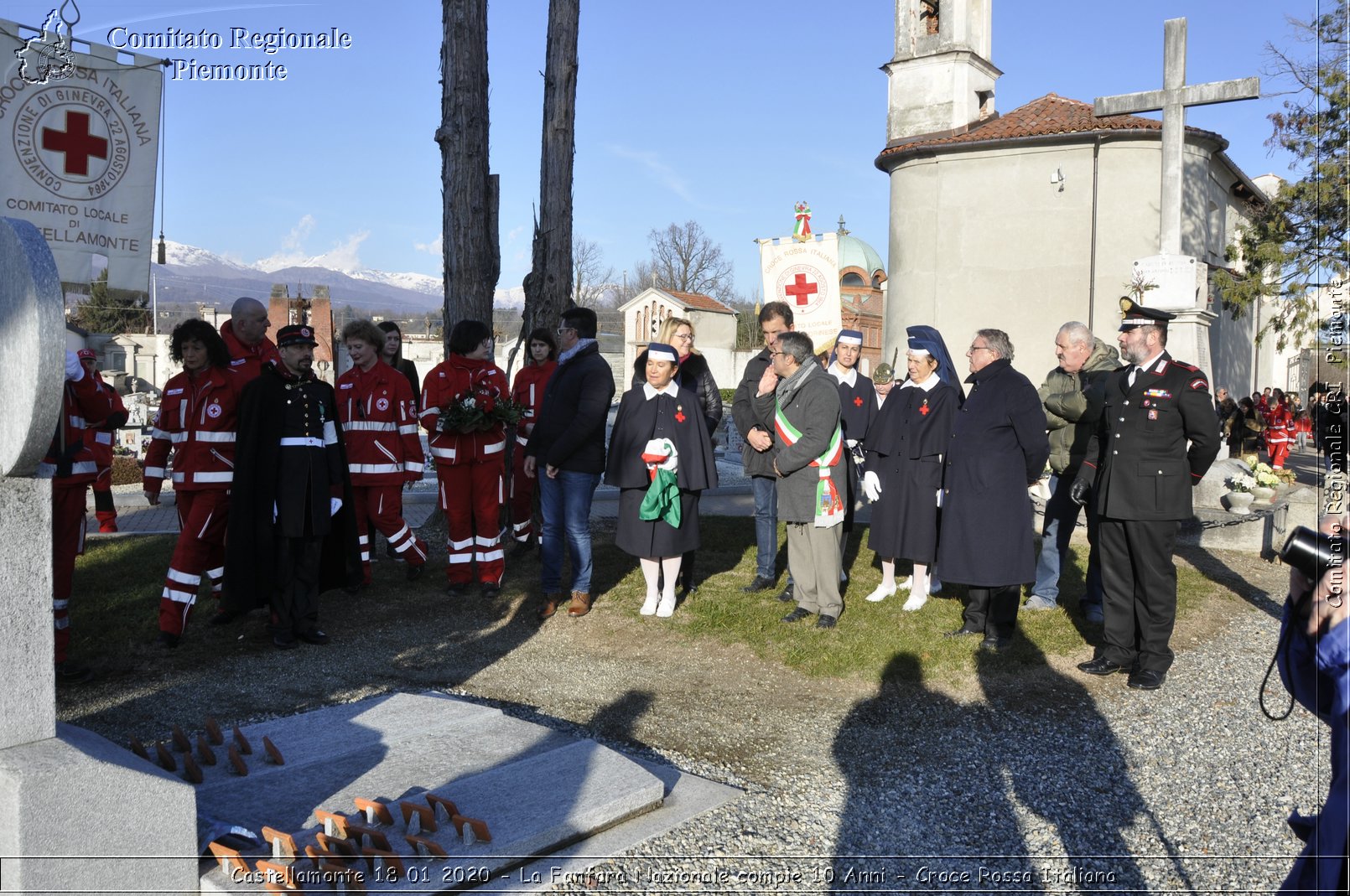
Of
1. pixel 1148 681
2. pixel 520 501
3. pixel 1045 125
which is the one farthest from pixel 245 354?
pixel 1045 125

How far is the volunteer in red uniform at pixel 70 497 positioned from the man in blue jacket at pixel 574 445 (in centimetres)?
294

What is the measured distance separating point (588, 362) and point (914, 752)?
153 inches

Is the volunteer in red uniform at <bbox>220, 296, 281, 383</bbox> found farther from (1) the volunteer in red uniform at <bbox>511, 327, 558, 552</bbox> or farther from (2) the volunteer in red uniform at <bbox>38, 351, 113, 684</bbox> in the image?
(1) the volunteer in red uniform at <bbox>511, 327, 558, 552</bbox>

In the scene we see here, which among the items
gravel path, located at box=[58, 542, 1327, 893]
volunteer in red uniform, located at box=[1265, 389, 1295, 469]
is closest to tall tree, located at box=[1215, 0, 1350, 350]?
volunteer in red uniform, located at box=[1265, 389, 1295, 469]

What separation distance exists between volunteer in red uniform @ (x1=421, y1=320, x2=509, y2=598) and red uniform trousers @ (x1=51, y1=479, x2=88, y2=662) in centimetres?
257

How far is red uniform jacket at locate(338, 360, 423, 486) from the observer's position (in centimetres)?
818

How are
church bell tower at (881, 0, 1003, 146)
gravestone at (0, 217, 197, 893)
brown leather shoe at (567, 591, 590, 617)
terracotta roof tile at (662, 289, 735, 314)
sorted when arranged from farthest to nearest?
Answer: terracotta roof tile at (662, 289, 735, 314) < church bell tower at (881, 0, 1003, 146) < brown leather shoe at (567, 591, 590, 617) < gravestone at (0, 217, 197, 893)

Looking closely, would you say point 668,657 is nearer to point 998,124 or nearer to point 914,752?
point 914,752

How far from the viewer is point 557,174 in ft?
35.8

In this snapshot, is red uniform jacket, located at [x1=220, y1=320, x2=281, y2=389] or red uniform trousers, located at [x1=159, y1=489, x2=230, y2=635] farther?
red uniform jacket, located at [x1=220, y1=320, x2=281, y2=389]

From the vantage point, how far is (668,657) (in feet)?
22.1

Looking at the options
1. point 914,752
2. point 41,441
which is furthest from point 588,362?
point 41,441

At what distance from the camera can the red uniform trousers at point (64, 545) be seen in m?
6.21

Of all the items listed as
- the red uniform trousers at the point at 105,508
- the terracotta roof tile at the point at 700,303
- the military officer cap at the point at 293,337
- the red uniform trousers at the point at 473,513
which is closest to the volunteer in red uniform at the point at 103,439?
the red uniform trousers at the point at 105,508
